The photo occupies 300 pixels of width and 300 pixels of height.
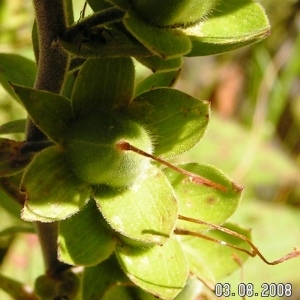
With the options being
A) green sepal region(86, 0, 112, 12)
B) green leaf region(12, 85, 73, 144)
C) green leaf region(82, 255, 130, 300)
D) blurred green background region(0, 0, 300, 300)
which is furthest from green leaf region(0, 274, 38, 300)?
green sepal region(86, 0, 112, 12)

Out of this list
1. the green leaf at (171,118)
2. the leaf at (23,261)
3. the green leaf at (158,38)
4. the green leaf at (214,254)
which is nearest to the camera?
the green leaf at (158,38)

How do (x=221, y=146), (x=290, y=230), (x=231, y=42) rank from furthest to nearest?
(x=221, y=146), (x=290, y=230), (x=231, y=42)

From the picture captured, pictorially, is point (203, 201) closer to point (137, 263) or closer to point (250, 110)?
point (137, 263)

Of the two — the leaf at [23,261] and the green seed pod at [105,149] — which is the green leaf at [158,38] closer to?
the green seed pod at [105,149]

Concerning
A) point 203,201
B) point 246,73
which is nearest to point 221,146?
point 246,73

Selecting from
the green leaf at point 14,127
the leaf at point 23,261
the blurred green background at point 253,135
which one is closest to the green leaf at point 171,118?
the green leaf at point 14,127

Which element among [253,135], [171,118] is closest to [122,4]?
[171,118]
